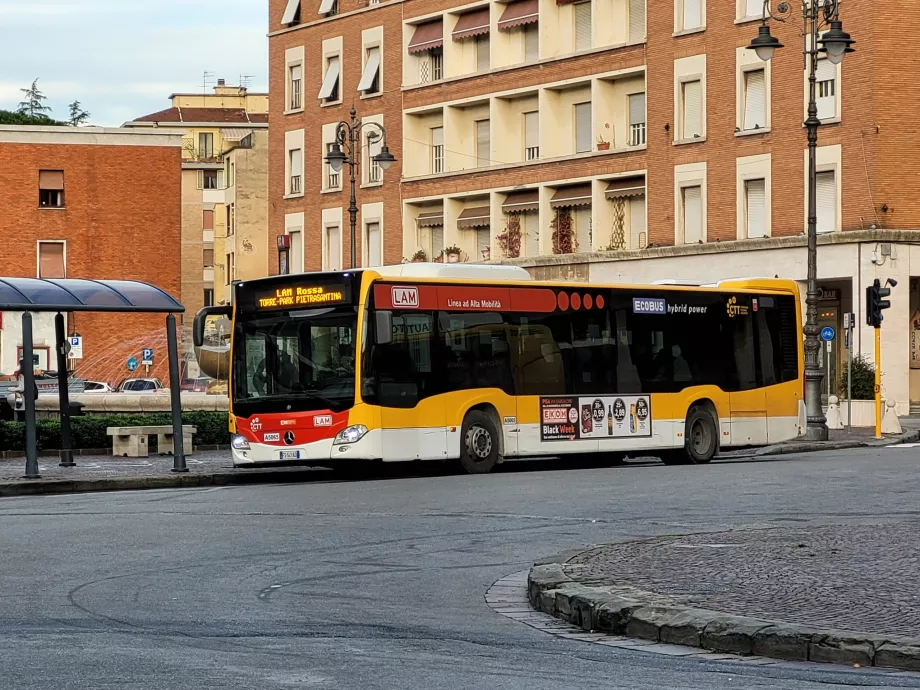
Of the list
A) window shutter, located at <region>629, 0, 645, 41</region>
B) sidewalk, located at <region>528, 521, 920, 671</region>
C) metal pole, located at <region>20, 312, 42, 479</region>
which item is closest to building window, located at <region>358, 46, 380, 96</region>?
window shutter, located at <region>629, 0, 645, 41</region>

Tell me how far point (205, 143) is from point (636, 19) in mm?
75664

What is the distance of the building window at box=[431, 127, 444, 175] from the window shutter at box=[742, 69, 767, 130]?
13916mm

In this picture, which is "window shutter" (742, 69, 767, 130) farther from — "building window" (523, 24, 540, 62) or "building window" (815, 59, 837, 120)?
"building window" (523, 24, 540, 62)

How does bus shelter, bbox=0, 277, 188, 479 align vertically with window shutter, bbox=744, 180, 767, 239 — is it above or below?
below

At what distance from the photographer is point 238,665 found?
7898 mm

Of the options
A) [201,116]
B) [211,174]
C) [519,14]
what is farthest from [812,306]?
[201,116]

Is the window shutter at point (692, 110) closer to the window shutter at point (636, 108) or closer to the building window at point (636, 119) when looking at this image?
the building window at point (636, 119)

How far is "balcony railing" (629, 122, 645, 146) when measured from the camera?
2041 inches

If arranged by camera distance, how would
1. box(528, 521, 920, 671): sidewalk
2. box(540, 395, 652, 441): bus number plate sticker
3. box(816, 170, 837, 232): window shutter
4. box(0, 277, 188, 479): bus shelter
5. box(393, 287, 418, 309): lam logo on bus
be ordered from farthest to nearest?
box(816, 170, 837, 232): window shutter
box(540, 395, 652, 441): bus number plate sticker
box(393, 287, 418, 309): lam logo on bus
box(0, 277, 188, 479): bus shelter
box(528, 521, 920, 671): sidewalk

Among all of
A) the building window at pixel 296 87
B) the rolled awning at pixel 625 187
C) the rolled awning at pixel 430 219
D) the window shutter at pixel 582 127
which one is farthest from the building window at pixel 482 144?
the building window at pixel 296 87

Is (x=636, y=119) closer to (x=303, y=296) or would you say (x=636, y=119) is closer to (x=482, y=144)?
(x=482, y=144)

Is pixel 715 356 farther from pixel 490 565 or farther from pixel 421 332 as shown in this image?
pixel 490 565

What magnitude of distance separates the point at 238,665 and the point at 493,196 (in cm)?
4913

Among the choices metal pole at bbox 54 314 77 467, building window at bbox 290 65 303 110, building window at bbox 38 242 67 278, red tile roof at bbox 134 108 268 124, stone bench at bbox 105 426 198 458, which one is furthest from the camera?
red tile roof at bbox 134 108 268 124
